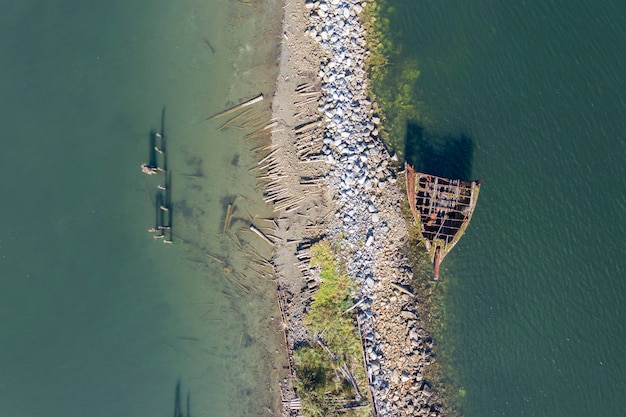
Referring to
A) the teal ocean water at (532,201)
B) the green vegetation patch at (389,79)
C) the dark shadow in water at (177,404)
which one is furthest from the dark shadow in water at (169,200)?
the teal ocean water at (532,201)

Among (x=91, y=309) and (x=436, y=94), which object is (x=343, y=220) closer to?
(x=436, y=94)

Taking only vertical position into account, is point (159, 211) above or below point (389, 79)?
below

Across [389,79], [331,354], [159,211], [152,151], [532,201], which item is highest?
[389,79]

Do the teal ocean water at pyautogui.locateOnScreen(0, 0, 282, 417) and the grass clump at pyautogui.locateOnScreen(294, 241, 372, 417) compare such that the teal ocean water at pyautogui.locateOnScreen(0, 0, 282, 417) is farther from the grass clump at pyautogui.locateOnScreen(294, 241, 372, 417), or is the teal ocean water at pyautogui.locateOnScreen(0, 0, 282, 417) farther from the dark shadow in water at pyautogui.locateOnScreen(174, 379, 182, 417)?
the grass clump at pyautogui.locateOnScreen(294, 241, 372, 417)

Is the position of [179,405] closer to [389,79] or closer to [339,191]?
[339,191]

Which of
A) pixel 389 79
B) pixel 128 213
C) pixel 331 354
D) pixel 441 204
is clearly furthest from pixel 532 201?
pixel 128 213

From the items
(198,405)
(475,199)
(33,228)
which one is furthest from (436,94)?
(33,228)
